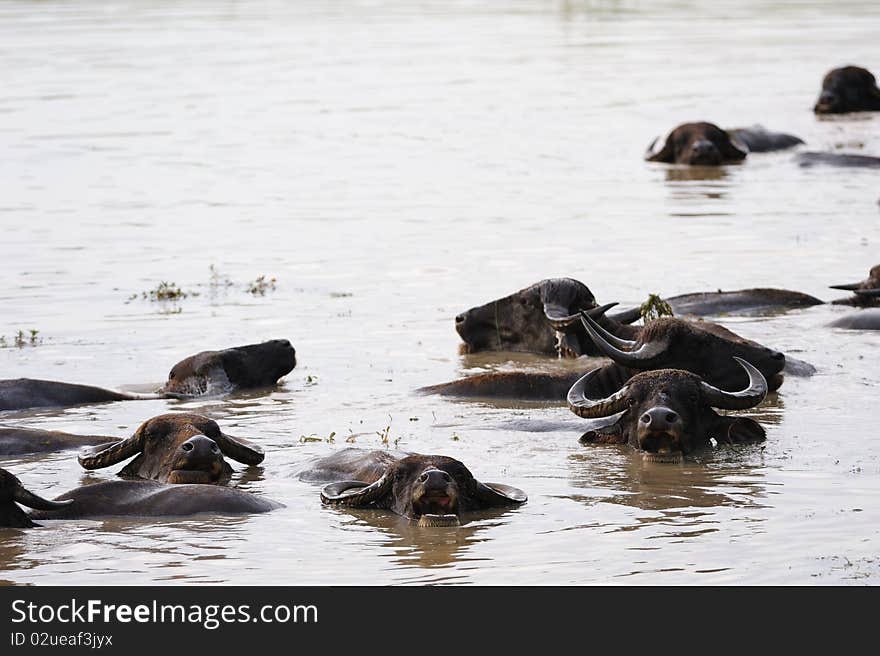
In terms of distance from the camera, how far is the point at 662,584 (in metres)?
7.87

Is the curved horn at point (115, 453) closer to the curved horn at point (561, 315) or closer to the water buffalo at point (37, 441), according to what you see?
the water buffalo at point (37, 441)

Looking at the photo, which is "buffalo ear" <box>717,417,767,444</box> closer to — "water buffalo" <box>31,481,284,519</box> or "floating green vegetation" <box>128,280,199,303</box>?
"water buffalo" <box>31,481,284,519</box>

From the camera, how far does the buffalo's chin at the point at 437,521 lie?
29.2 feet

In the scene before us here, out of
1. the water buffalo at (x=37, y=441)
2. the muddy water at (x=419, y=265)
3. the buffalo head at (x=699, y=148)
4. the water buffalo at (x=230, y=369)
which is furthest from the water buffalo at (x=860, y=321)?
the buffalo head at (x=699, y=148)

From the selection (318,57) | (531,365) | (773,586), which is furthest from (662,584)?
(318,57)

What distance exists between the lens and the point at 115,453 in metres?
10.0

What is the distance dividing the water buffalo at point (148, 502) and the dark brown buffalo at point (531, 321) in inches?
189

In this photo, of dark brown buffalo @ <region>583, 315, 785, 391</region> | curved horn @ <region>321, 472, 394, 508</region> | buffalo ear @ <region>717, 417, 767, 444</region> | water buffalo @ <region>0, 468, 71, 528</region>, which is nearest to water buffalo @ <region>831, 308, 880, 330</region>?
dark brown buffalo @ <region>583, 315, 785, 391</region>

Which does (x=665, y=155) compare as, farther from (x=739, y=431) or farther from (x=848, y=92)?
(x=739, y=431)

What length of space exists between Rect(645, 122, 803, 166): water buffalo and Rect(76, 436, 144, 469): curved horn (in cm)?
1561

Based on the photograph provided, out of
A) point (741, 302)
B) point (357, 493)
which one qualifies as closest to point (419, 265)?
point (741, 302)

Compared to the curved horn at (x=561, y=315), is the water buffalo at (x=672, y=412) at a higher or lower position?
lower

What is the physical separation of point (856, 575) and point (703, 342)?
163 inches

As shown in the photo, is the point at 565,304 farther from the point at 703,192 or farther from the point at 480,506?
the point at 703,192
